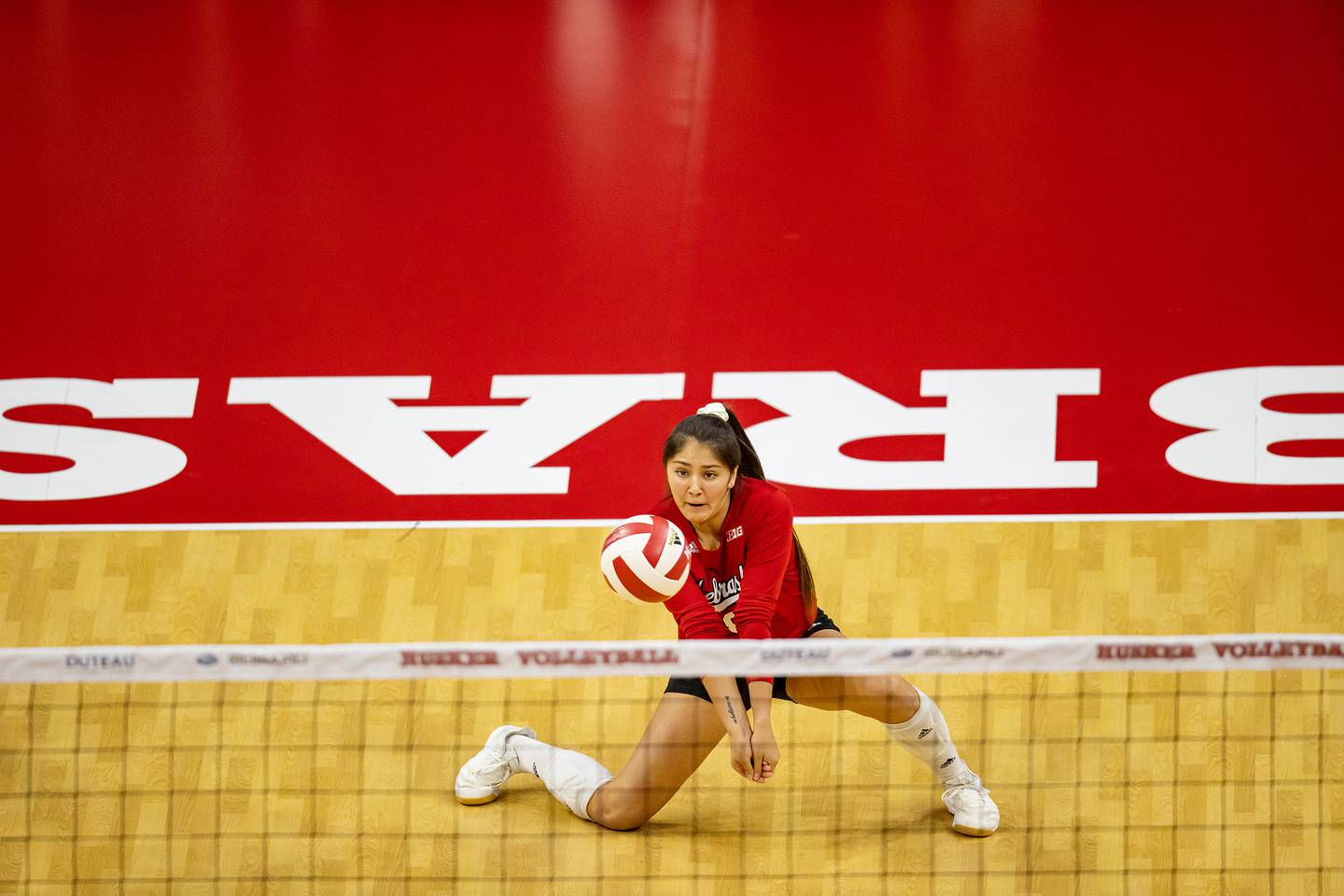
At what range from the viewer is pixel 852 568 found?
7.13 m

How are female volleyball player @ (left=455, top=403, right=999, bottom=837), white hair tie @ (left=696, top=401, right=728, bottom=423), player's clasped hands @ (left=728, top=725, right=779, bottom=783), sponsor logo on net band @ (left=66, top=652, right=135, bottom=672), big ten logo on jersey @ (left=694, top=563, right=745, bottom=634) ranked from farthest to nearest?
1. big ten logo on jersey @ (left=694, top=563, right=745, bottom=634)
2. white hair tie @ (left=696, top=401, right=728, bottom=423)
3. female volleyball player @ (left=455, top=403, right=999, bottom=837)
4. player's clasped hands @ (left=728, top=725, right=779, bottom=783)
5. sponsor logo on net band @ (left=66, top=652, right=135, bottom=672)

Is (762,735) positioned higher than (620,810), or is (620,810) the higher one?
(762,735)

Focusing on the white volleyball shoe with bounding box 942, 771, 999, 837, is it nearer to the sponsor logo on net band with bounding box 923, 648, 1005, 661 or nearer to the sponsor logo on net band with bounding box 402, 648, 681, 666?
the sponsor logo on net band with bounding box 923, 648, 1005, 661


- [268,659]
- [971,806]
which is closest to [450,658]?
[268,659]

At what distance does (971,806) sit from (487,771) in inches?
79.1

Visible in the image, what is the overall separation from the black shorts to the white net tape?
105cm

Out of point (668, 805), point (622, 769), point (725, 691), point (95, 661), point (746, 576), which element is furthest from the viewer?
point (668, 805)

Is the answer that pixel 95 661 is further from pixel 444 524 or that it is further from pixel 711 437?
pixel 444 524

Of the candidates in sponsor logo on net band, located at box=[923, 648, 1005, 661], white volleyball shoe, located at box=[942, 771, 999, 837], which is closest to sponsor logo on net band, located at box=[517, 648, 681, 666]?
sponsor logo on net band, located at box=[923, 648, 1005, 661]

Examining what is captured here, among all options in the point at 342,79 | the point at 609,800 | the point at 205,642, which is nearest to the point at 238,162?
the point at 342,79

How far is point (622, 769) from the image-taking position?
5.64 meters

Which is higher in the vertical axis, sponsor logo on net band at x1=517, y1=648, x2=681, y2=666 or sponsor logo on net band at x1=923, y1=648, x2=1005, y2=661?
sponsor logo on net band at x1=923, y1=648, x2=1005, y2=661

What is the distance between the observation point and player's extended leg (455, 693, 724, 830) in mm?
5371

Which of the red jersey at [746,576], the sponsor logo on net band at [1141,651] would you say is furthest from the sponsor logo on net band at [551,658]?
the sponsor logo on net band at [1141,651]
